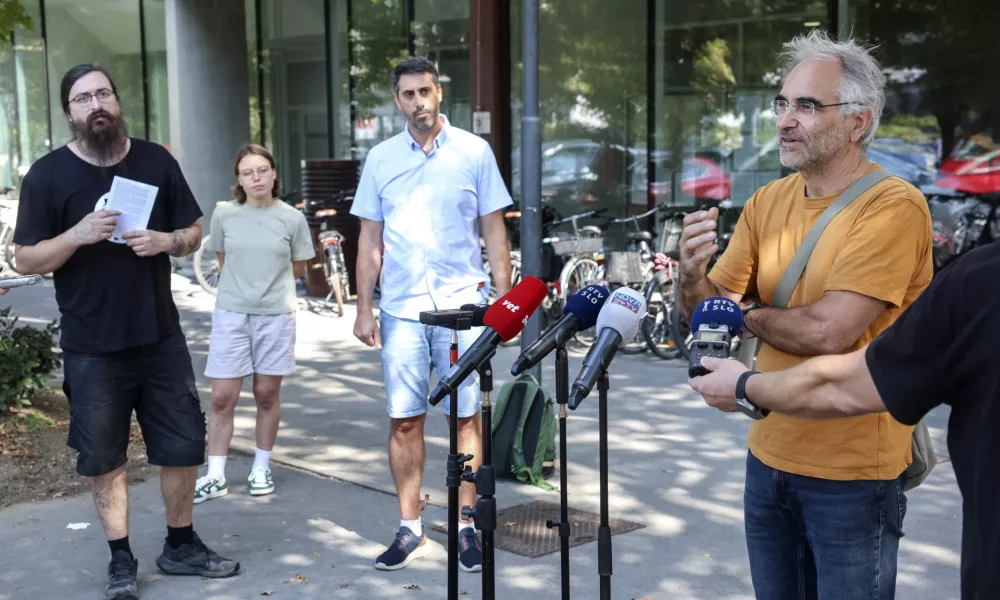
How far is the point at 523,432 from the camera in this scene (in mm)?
6359

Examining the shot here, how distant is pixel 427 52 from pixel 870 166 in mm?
13272

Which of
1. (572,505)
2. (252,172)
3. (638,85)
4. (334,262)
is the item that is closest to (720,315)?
(572,505)

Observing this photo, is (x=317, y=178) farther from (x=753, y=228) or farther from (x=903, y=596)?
(x=753, y=228)

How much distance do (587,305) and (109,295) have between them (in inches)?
90.7

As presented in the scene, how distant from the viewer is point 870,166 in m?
3.05

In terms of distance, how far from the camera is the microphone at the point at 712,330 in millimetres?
2516

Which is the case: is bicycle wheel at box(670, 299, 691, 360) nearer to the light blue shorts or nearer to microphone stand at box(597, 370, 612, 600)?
the light blue shorts

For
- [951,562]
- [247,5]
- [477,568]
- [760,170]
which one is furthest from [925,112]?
[247,5]

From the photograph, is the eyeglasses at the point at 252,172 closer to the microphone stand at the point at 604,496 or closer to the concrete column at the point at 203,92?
the microphone stand at the point at 604,496

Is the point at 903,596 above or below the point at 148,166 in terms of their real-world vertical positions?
below

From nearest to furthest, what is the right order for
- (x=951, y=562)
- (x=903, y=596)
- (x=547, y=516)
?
(x=903, y=596)
(x=951, y=562)
(x=547, y=516)

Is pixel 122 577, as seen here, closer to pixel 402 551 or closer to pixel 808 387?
pixel 402 551

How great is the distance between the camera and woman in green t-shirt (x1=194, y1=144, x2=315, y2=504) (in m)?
6.27

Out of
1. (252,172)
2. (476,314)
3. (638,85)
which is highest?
(638,85)
